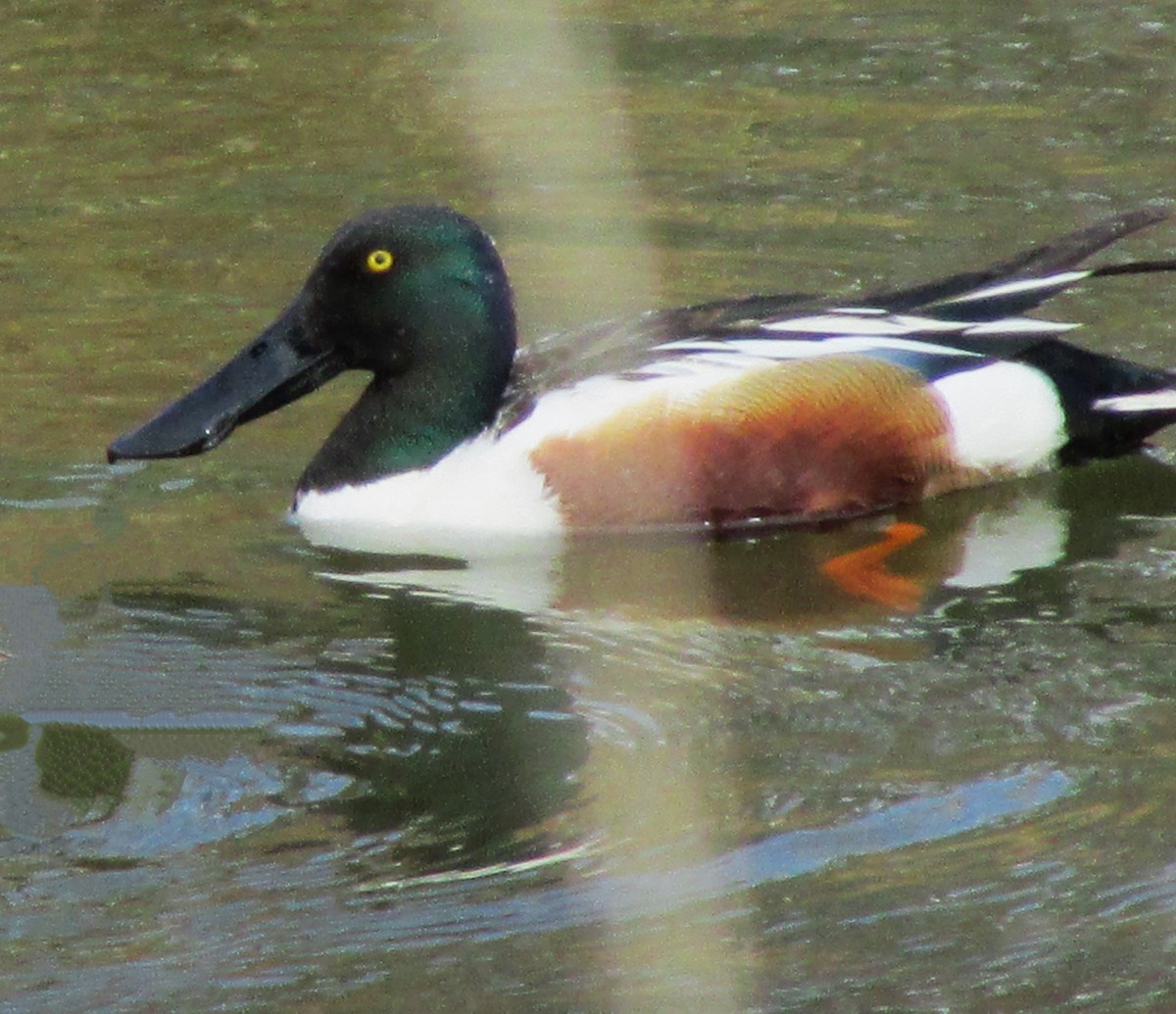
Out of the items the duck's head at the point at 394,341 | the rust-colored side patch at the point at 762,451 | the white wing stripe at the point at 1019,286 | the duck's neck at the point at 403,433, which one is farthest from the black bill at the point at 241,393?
the white wing stripe at the point at 1019,286

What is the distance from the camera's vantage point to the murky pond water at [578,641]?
13.6ft

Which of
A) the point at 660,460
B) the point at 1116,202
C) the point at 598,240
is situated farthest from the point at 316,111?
the point at 660,460

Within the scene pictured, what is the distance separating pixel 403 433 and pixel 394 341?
0.86 ft

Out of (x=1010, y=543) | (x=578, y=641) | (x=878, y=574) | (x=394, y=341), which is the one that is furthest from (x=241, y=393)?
(x=1010, y=543)

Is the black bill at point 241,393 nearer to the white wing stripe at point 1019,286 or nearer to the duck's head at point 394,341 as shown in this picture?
the duck's head at point 394,341

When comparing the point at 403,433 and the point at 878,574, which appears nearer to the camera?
the point at 878,574

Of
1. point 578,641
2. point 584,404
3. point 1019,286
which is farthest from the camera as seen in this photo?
point 1019,286

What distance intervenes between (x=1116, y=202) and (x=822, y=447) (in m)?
2.57

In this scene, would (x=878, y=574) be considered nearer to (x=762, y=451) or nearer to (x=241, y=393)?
(x=762, y=451)

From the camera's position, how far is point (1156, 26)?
1053 centimetres

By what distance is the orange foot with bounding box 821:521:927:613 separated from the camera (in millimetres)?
5953

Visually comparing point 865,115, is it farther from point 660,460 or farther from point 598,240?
point 660,460

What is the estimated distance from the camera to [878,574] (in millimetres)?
6137

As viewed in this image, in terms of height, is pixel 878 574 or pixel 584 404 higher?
pixel 584 404
